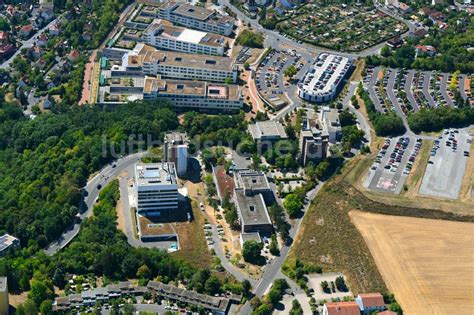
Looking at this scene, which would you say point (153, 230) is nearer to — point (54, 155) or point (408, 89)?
point (54, 155)

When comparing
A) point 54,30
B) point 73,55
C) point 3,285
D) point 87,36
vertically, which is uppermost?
point 3,285

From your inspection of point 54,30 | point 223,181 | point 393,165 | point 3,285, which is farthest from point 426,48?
point 3,285

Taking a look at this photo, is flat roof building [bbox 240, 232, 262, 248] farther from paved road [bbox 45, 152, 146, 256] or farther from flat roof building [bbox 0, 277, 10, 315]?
flat roof building [bbox 0, 277, 10, 315]

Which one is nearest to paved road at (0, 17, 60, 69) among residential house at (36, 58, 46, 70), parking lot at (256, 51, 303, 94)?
residential house at (36, 58, 46, 70)

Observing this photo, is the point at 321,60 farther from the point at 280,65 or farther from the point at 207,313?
the point at 207,313

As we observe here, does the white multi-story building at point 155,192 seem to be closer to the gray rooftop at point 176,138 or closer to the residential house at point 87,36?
the gray rooftop at point 176,138
